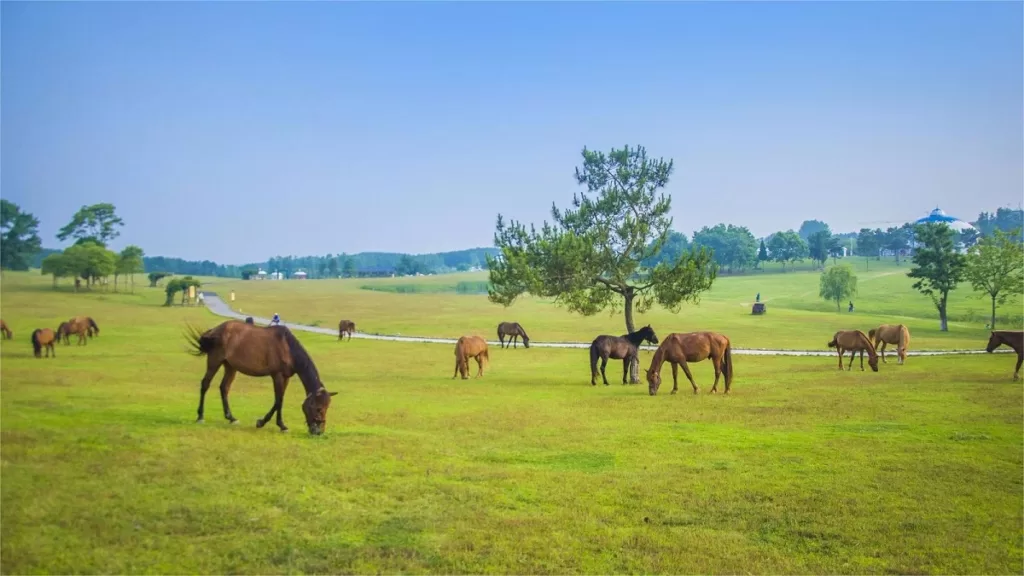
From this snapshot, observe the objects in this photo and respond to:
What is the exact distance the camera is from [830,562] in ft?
26.9

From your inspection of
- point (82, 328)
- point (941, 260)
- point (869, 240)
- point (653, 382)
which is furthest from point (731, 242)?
point (82, 328)

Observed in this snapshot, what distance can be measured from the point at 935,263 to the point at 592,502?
58.5m

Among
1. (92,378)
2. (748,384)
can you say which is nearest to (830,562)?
(92,378)

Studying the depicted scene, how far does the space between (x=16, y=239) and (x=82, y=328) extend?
29.7 feet

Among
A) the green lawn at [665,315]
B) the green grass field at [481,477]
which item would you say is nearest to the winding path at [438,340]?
the green lawn at [665,315]

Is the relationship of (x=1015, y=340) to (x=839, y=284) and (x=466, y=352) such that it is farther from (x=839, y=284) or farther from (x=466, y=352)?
(x=839, y=284)

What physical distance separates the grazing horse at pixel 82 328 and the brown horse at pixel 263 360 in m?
5.95

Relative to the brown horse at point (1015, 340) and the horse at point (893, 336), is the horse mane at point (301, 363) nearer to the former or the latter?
the brown horse at point (1015, 340)

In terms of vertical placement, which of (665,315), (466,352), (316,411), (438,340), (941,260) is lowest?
(438,340)

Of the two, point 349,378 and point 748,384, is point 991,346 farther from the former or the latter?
point 349,378

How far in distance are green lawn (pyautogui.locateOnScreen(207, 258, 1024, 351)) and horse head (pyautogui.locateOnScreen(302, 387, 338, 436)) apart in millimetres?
13669

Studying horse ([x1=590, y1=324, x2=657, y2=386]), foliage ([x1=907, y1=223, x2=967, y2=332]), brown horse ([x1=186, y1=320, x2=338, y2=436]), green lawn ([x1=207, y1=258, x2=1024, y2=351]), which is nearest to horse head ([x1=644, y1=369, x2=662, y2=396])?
horse ([x1=590, y1=324, x2=657, y2=386])

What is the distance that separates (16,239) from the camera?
10.8 meters

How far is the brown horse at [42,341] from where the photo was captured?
12.5m
